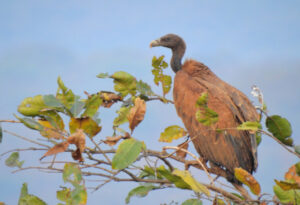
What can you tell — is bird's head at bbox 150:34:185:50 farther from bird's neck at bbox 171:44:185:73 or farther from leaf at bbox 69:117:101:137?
leaf at bbox 69:117:101:137

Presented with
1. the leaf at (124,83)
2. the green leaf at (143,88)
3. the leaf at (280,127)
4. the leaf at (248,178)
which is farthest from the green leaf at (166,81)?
the leaf at (248,178)

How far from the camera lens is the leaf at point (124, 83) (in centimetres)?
326

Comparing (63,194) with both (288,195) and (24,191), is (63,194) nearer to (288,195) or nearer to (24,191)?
(24,191)

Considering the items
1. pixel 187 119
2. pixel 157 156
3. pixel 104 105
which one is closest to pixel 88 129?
pixel 157 156

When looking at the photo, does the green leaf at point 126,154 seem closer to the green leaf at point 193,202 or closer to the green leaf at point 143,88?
the green leaf at point 193,202

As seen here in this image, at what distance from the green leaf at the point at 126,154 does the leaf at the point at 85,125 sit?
274mm

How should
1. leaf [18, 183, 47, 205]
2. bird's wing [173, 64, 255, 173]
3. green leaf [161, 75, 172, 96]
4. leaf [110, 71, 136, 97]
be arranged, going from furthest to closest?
bird's wing [173, 64, 255, 173] → green leaf [161, 75, 172, 96] → leaf [110, 71, 136, 97] → leaf [18, 183, 47, 205]

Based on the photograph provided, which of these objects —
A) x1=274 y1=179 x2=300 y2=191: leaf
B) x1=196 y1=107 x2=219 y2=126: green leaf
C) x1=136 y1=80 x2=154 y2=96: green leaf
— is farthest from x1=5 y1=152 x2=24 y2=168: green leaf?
x1=274 y1=179 x2=300 y2=191: leaf

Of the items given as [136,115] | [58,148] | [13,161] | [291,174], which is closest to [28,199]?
[13,161]

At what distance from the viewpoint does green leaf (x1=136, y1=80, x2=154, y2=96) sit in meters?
3.58

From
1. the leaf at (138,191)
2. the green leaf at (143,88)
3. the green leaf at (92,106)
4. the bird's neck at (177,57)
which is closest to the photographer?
the green leaf at (92,106)

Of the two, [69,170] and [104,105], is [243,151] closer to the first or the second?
[104,105]

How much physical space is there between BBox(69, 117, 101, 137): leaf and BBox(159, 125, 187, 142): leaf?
47.0 inches

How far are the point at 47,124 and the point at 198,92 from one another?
95.1 inches
